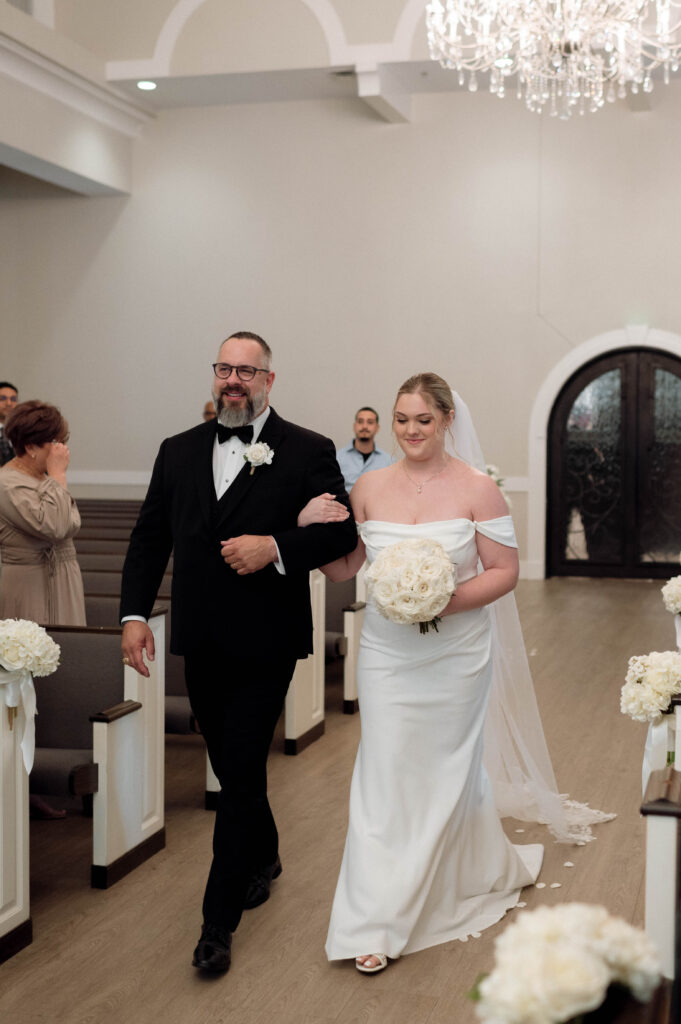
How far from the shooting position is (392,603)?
3.25 meters

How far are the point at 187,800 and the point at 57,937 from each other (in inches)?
56.2

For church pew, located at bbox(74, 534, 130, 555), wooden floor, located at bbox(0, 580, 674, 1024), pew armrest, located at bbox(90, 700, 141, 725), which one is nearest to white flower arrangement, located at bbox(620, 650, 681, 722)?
wooden floor, located at bbox(0, 580, 674, 1024)

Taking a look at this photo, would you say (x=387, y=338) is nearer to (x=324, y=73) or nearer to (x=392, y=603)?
(x=324, y=73)

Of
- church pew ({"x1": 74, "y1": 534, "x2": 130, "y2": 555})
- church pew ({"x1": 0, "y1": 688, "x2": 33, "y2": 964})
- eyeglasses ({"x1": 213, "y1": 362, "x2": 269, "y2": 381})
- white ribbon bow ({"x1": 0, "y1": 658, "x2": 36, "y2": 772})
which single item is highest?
eyeglasses ({"x1": 213, "y1": 362, "x2": 269, "y2": 381})

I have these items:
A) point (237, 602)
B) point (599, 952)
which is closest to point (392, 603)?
point (237, 602)

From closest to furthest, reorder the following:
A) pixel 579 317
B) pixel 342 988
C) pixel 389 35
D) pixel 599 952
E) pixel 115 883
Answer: pixel 599 952, pixel 342 988, pixel 115 883, pixel 389 35, pixel 579 317

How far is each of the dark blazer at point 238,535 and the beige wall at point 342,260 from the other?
951cm

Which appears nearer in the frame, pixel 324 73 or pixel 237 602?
pixel 237 602

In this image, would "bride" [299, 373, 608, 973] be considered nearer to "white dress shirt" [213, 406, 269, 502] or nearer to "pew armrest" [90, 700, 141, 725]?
"white dress shirt" [213, 406, 269, 502]

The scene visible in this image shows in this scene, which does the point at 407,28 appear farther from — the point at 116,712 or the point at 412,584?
the point at 412,584

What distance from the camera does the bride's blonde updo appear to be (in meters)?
3.51

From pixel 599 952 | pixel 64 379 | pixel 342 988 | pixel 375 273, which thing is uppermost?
pixel 375 273

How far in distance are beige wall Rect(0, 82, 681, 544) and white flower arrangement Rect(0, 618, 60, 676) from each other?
9.76 metres

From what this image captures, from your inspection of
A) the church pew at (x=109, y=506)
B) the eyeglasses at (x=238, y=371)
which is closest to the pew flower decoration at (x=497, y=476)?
the church pew at (x=109, y=506)
